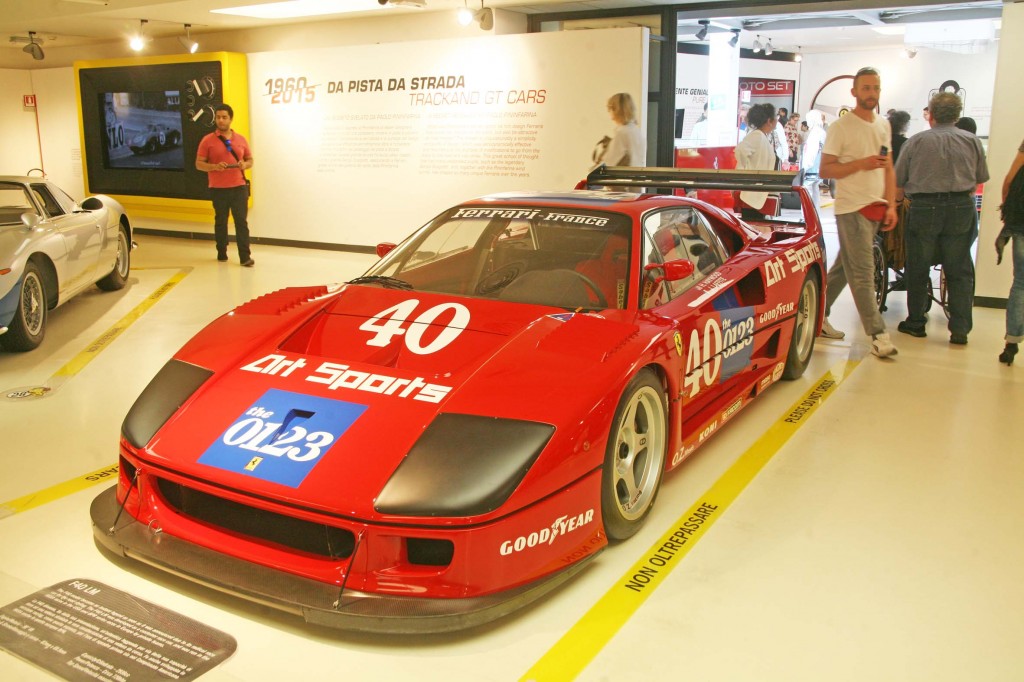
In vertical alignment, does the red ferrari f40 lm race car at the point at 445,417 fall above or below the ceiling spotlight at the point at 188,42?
below

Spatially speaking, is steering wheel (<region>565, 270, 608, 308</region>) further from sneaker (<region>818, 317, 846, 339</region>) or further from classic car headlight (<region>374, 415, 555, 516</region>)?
sneaker (<region>818, 317, 846, 339</region>)

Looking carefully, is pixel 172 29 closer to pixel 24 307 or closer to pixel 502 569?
pixel 24 307

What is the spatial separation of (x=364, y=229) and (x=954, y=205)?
652 cm

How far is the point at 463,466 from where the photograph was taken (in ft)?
8.17

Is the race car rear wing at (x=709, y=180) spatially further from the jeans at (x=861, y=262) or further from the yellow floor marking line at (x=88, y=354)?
the yellow floor marking line at (x=88, y=354)

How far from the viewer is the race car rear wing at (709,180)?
191 inches

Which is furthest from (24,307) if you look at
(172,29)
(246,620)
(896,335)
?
(172,29)

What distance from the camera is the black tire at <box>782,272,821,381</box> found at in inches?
197

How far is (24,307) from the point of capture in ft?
19.0

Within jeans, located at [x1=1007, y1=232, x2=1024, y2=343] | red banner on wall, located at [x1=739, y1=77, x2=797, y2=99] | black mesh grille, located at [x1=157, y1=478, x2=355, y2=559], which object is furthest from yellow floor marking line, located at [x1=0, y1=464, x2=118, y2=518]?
red banner on wall, located at [x1=739, y1=77, x2=797, y2=99]

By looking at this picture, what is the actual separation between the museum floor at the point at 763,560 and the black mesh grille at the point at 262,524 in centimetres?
23

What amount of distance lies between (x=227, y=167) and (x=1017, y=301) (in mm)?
7187

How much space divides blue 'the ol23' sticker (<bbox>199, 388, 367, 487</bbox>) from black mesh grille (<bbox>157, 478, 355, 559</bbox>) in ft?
0.42

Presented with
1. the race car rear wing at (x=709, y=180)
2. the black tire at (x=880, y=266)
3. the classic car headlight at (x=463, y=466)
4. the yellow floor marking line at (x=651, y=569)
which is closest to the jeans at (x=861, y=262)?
the race car rear wing at (x=709, y=180)
